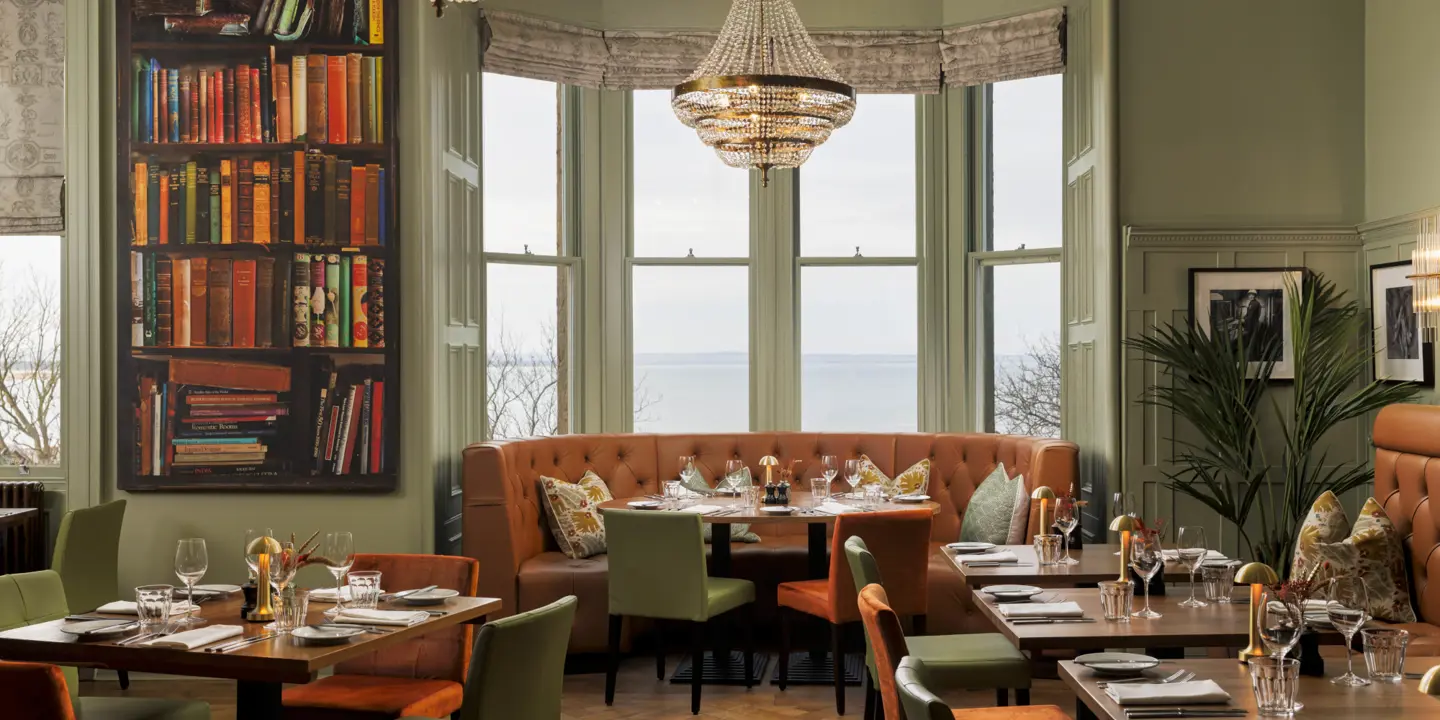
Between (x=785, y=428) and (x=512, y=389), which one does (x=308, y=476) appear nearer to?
(x=512, y=389)

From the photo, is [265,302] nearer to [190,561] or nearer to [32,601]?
[32,601]

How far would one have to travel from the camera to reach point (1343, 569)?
4621mm

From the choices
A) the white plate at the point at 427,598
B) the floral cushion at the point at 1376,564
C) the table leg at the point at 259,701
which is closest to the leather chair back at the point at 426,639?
the white plate at the point at 427,598

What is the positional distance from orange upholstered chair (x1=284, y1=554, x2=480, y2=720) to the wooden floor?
4.47 feet

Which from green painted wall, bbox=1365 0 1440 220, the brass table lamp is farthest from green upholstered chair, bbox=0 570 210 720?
green painted wall, bbox=1365 0 1440 220

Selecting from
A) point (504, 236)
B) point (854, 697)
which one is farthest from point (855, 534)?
point (504, 236)

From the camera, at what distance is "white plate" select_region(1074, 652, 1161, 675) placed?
2793mm

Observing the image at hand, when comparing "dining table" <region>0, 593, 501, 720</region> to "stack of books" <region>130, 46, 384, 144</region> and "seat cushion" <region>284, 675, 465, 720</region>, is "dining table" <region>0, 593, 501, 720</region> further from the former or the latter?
"stack of books" <region>130, 46, 384, 144</region>

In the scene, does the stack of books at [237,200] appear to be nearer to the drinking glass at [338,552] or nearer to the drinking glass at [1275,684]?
the drinking glass at [338,552]

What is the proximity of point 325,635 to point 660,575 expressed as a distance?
239 centimetres

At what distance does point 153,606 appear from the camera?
10.7 feet

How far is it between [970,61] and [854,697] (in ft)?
11.8

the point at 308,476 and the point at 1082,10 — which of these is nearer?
the point at 308,476

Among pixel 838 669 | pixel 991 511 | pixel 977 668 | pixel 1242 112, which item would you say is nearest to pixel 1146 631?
pixel 977 668
